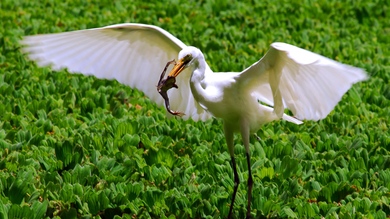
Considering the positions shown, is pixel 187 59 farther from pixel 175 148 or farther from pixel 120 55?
pixel 175 148

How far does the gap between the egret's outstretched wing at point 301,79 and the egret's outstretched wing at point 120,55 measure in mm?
712

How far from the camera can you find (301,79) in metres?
4.64

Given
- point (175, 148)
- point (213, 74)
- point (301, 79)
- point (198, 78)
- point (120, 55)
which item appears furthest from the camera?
point (175, 148)

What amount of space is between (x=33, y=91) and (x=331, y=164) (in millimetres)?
2491

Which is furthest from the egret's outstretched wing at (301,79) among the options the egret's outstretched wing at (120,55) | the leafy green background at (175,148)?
the egret's outstretched wing at (120,55)

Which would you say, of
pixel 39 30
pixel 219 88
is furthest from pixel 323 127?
pixel 39 30

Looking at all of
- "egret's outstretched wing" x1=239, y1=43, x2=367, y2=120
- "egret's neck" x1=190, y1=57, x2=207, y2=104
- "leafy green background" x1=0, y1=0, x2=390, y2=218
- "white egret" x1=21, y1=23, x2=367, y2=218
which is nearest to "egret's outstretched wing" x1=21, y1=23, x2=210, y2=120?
"white egret" x1=21, y1=23, x2=367, y2=218

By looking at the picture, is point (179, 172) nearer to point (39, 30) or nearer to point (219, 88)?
point (219, 88)

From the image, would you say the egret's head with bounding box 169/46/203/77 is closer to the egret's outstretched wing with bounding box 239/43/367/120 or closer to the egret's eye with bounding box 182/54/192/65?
the egret's eye with bounding box 182/54/192/65

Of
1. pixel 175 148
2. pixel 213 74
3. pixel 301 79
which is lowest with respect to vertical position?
pixel 175 148

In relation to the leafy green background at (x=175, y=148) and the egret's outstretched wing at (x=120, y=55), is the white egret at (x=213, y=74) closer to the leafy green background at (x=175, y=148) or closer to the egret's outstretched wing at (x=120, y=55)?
the egret's outstretched wing at (x=120, y=55)

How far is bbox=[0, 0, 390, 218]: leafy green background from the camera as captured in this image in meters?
4.98

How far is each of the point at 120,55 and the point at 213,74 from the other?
88 cm

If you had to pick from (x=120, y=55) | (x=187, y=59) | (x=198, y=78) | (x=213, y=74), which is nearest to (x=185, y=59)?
(x=187, y=59)
